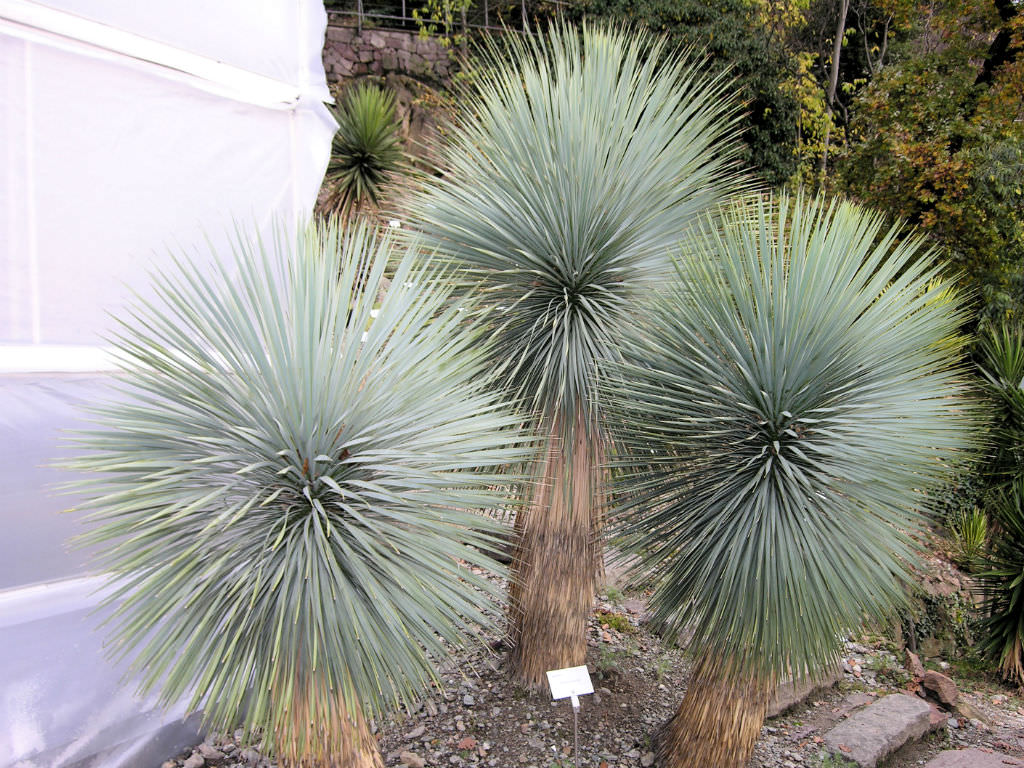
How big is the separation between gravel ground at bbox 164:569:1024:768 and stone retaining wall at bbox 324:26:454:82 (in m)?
12.4

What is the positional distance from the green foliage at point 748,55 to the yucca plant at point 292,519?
1056 cm

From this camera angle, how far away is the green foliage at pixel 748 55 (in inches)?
476

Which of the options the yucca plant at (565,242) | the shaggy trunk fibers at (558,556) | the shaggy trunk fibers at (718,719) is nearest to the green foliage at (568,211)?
→ the yucca plant at (565,242)

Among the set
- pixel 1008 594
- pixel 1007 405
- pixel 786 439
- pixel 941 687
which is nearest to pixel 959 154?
pixel 1007 405

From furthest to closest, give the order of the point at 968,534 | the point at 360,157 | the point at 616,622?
the point at 360,157, the point at 968,534, the point at 616,622

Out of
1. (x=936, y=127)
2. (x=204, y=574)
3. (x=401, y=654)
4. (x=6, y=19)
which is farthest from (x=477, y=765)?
(x=936, y=127)

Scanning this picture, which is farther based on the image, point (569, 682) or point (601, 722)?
point (601, 722)

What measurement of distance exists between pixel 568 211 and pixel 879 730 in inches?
146

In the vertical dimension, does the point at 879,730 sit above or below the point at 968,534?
below

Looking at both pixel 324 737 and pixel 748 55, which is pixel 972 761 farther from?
pixel 748 55

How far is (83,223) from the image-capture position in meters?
4.23

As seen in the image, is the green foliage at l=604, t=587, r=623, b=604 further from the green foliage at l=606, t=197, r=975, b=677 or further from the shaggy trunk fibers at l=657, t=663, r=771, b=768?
the green foliage at l=606, t=197, r=975, b=677

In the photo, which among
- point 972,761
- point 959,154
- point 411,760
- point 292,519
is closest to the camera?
point 292,519

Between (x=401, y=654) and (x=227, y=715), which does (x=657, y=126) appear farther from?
(x=227, y=715)
